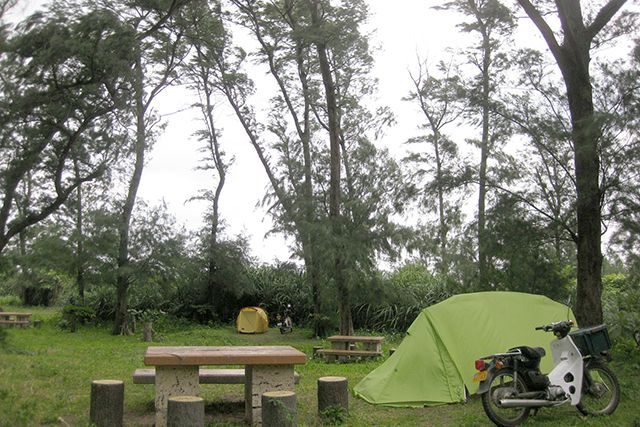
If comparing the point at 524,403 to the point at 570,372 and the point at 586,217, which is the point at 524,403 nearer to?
the point at 570,372

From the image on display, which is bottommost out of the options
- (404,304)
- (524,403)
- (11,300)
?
(524,403)

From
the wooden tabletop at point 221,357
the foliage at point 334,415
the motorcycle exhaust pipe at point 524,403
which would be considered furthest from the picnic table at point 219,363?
the motorcycle exhaust pipe at point 524,403

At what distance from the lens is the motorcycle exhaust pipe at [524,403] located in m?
7.04

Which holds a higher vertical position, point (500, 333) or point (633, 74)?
point (633, 74)

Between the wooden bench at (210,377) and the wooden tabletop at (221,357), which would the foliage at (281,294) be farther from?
the wooden tabletop at (221,357)

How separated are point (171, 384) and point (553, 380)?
4312mm

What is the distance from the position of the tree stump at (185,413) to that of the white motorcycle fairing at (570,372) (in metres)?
3.97

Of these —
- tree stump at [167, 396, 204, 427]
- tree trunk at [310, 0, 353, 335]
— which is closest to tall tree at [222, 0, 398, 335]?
tree trunk at [310, 0, 353, 335]

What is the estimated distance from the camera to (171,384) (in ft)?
22.8

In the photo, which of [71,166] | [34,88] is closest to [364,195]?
[71,166]

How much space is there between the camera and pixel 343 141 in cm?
1881

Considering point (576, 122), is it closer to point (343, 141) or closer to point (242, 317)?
point (343, 141)

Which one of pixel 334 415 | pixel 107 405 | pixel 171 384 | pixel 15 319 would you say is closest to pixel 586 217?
pixel 334 415

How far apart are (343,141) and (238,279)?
675 centimetres
